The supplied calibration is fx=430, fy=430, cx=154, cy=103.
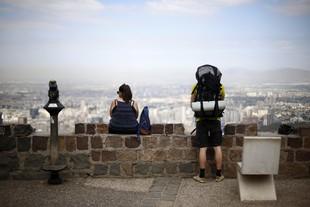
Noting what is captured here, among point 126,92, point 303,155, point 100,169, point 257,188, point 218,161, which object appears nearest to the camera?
point 257,188

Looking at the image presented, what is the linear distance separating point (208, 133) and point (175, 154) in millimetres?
714

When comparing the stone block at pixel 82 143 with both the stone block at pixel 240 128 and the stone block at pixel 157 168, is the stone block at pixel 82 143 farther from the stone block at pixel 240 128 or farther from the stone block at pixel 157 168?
the stone block at pixel 240 128

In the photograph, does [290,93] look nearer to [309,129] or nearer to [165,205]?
[309,129]

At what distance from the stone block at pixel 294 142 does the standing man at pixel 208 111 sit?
1.17 metres

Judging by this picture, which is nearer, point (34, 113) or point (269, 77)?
point (34, 113)

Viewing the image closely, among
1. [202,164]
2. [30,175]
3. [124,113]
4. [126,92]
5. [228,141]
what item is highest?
[126,92]

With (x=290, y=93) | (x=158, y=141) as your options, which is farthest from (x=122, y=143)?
(x=290, y=93)

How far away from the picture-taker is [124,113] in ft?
24.1

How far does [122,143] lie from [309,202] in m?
3.06

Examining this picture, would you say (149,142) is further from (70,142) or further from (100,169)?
(70,142)

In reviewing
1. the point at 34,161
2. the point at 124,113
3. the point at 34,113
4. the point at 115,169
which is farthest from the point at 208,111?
the point at 34,113

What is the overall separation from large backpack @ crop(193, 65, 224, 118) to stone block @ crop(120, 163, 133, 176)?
1489 millimetres

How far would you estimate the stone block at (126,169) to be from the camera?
23.7 ft

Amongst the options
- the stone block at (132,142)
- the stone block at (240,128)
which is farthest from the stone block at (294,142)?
the stone block at (132,142)
